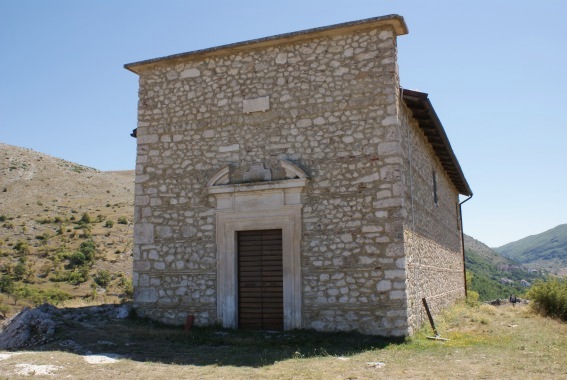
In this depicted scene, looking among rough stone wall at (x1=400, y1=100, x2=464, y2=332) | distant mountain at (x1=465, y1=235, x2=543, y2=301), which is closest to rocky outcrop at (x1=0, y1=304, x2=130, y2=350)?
rough stone wall at (x1=400, y1=100, x2=464, y2=332)

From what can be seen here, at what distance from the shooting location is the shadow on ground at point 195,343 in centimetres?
734

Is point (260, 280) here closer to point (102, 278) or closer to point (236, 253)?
point (236, 253)

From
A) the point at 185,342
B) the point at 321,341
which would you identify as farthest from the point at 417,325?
the point at 185,342

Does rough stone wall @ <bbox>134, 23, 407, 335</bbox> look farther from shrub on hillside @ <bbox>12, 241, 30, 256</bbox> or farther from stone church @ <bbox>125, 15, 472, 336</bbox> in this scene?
shrub on hillside @ <bbox>12, 241, 30, 256</bbox>

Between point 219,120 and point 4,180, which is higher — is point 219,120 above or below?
below

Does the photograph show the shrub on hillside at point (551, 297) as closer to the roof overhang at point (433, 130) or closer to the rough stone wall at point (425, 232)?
the rough stone wall at point (425, 232)

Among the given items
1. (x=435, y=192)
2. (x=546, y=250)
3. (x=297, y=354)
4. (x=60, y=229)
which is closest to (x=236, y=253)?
(x=297, y=354)

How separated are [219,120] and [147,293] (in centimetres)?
392

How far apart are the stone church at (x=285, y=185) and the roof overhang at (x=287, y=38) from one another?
3 cm

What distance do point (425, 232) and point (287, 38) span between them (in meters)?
5.42

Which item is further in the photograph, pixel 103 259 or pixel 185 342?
pixel 103 259

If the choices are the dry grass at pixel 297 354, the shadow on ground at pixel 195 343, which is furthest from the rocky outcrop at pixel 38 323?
the dry grass at pixel 297 354

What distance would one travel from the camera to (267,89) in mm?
10047

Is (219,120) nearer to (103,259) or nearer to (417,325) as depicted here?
(417,325)
